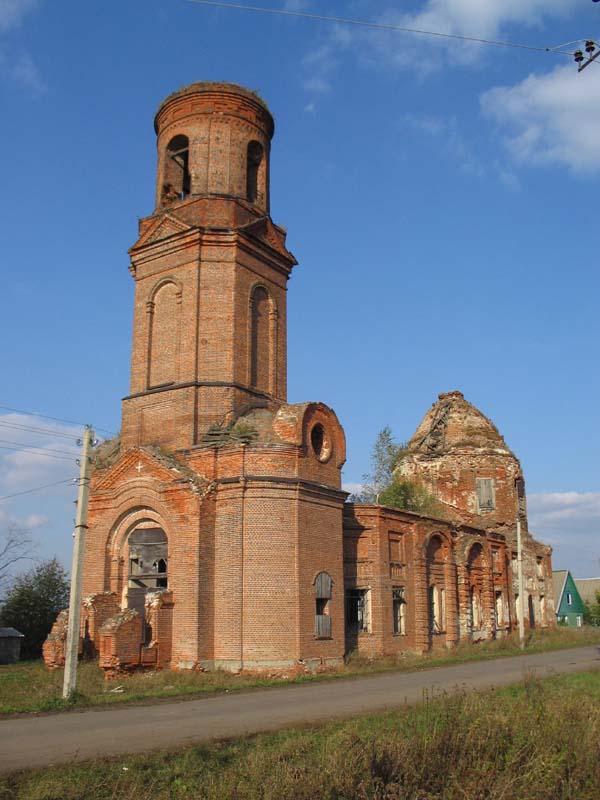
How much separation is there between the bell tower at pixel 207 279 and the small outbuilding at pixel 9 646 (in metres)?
10.2

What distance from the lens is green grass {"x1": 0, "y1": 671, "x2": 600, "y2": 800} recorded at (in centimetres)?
686

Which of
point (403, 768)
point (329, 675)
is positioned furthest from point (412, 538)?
point (403, 768)

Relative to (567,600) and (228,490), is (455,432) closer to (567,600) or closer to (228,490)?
(567,600)

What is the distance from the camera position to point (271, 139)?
91.6 feet

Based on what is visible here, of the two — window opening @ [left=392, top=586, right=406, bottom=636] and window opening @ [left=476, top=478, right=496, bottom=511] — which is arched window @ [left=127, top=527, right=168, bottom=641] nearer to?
window opening @ [left=392, top=586, right=406, bottom=636]

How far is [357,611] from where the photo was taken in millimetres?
25422

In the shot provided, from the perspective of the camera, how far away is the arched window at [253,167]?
88.9 feet

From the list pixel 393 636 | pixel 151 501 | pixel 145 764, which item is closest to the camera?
pixel 145 764

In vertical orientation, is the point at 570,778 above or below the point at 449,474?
below

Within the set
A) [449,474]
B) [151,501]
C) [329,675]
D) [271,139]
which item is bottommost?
[329,675]

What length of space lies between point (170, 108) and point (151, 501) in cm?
1399

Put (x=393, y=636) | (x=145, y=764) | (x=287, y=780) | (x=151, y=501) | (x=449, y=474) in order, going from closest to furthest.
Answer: (x=287, y=780) < (x=145, y=764) < (x=151, y=501) < (x=393, y=636) < (x=449, y=474)

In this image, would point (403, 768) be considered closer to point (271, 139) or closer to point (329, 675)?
point (329, 675)

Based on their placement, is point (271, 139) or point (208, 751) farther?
point (271, 139)
